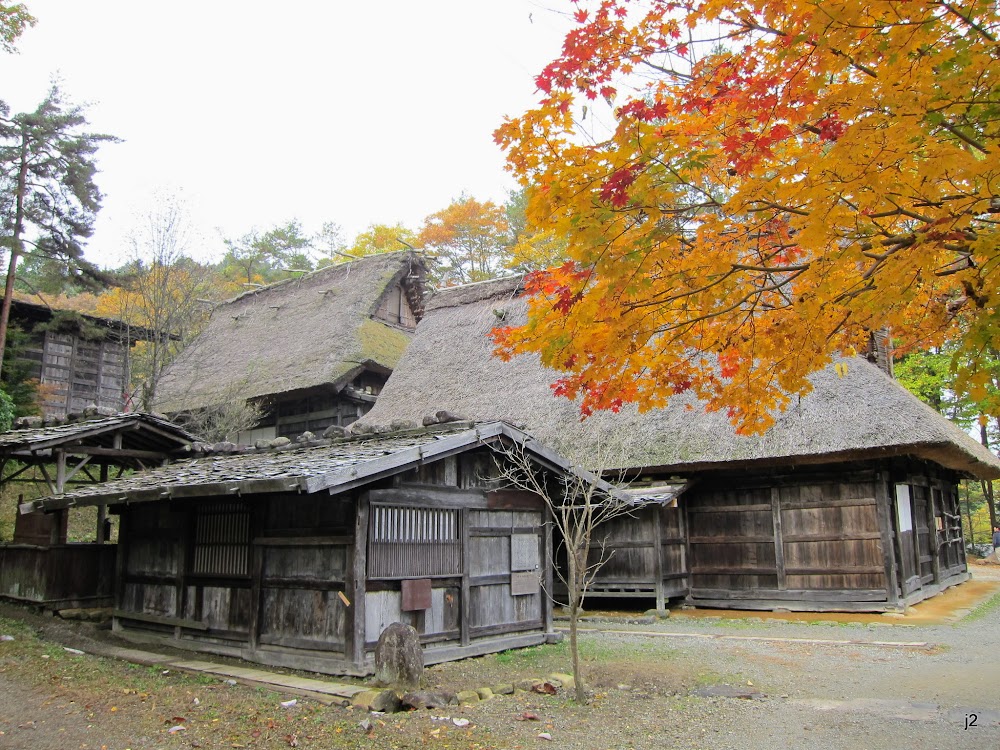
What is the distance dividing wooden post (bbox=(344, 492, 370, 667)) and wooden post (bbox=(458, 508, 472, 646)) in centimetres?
161

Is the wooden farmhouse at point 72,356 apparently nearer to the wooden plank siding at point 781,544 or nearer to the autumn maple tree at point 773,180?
the wooden plank siding at point 781,544

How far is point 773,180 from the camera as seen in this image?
445 cm

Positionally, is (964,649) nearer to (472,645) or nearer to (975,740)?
(975,740)

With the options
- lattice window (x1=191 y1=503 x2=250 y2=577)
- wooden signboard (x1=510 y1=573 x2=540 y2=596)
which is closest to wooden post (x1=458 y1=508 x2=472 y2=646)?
wooden signboard (x1=510 y1=573 x2=540 y2=596)

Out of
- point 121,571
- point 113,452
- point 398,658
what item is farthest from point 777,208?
point 113,452

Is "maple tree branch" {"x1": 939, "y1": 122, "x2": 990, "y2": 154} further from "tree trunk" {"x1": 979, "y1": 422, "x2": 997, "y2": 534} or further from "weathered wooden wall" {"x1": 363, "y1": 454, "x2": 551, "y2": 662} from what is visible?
"tree trunk" {"x1": 979, "y1": 422, "x2": 997, "y2": 534}

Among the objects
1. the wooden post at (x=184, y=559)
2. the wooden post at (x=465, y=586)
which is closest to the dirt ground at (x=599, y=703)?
the wooden post at (x=465, y=586)

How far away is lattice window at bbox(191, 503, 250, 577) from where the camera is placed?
9094 millimetres

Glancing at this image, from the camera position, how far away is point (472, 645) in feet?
29.9

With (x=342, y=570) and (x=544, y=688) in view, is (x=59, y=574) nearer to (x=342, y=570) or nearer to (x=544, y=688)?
(x=342, y=570)

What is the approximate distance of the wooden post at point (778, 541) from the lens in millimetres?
14156

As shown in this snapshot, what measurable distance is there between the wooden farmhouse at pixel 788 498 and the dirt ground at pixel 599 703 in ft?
10.2

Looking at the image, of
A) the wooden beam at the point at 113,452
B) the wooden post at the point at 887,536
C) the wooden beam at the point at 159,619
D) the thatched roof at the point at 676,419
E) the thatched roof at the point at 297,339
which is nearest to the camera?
the wooden beam at the point at 159,619

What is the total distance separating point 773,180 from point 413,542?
5889 mm
